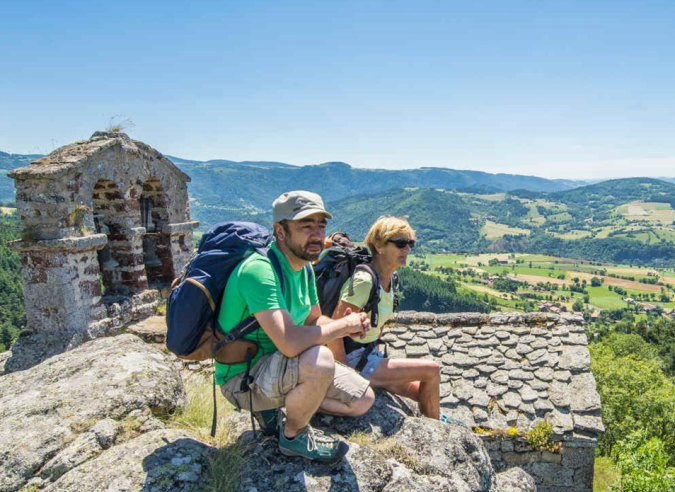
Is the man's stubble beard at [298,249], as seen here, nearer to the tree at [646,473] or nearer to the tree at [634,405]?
the tree at [646,473]

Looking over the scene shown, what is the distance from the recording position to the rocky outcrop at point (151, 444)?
276 cm

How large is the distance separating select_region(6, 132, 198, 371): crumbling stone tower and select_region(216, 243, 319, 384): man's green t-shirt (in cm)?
376

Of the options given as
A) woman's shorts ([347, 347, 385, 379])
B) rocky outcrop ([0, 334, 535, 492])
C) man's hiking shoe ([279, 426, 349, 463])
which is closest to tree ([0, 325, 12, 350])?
rocky outcrop ([0, 334, 535, 492])

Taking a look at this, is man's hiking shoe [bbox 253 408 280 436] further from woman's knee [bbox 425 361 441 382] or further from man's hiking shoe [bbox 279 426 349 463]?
woman's knee [bbox 425 361 441 382]

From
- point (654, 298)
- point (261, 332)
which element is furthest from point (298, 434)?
point (654, 298)

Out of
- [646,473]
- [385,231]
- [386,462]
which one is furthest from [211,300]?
[646,473]

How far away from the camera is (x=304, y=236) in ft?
10.2

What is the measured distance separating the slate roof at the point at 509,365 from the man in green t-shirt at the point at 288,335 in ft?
13.0

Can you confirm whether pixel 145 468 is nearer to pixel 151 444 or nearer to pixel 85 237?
pixel 151 444

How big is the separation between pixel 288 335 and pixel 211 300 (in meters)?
0.55

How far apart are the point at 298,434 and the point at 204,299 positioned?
1.13 meters

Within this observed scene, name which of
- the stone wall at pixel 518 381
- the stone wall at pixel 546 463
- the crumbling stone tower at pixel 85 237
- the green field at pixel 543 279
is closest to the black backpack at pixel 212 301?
the crumbling stone tower at pixel 85 237

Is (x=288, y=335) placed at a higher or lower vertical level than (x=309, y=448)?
higher

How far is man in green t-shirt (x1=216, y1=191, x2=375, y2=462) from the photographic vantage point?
9.23ft
